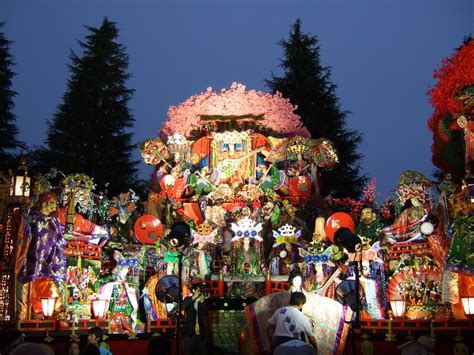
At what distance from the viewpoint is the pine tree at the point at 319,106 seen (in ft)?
102

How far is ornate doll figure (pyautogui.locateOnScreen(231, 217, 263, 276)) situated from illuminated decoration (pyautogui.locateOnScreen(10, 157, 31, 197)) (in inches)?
217

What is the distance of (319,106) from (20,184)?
62.4 ft

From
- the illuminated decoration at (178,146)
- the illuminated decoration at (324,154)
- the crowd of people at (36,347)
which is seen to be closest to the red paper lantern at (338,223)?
the illuminated decoration at (324,154)

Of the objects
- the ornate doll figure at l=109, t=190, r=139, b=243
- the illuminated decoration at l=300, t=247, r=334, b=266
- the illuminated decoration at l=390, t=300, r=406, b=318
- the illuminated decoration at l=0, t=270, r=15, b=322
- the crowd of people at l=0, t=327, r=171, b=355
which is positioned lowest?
the crowd of people at l=0, t=327, r=171, b=355

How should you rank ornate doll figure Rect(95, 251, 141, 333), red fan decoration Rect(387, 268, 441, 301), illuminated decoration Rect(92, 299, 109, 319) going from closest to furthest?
1. illuminated decoration Rect(92, 299, 109, 319)
2. red fan decoration Rect(387, 268, 441, 301)
3. ornate doll figure Rect(95, 251, 141, 333)

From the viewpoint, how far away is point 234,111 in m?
23.0

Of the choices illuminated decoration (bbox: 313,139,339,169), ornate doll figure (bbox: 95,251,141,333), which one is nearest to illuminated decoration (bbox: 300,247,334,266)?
ornate doll figure (bbox: 95,251,141,333)

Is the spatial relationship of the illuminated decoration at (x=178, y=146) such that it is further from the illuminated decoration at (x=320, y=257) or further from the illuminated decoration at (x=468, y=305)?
the illuminated decoration at (x=468, y=305)

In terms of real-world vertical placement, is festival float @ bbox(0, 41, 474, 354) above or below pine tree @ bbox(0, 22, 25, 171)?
below

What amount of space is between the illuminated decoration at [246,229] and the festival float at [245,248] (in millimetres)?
29

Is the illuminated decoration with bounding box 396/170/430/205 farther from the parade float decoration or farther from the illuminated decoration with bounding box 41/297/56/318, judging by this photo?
the illuminated decoration with bounding box 41/297/56/318

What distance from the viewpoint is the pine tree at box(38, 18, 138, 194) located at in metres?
28.5

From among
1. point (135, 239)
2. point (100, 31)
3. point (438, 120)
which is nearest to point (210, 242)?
point (135, 239)

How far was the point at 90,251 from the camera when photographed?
16.7m
